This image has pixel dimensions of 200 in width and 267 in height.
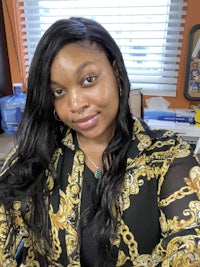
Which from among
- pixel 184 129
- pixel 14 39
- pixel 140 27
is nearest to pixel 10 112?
pixel 14 39

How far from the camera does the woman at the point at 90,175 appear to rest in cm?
72

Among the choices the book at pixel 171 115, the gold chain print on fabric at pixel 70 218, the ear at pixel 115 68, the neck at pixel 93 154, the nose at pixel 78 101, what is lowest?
the book at pixel 171 115

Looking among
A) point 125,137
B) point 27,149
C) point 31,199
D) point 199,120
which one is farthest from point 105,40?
point 199,120

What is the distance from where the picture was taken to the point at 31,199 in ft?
2.76

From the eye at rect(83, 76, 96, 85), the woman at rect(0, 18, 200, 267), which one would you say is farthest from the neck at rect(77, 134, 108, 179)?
the eye at rect(83, 76, 96, 85)

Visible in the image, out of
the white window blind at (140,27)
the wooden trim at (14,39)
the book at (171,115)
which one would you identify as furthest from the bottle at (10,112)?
the book at (171,115)

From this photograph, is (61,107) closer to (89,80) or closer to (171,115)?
(89,80)

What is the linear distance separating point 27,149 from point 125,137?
1.06 feet

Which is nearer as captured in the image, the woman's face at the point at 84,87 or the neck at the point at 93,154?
the woman's face at the point at 84,87

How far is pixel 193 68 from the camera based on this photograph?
1.82 metres

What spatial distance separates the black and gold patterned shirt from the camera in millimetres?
755

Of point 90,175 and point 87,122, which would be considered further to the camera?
point 90,175

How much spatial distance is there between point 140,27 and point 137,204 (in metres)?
1.46

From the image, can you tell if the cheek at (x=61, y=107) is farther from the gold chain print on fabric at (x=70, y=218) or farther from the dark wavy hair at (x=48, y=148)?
the gold chain print on fabric at (x=70, y=218)
